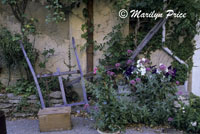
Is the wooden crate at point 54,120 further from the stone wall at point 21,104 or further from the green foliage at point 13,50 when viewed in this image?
the green foliage at point 13,50

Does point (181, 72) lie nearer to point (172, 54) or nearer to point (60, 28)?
point (172, 54)

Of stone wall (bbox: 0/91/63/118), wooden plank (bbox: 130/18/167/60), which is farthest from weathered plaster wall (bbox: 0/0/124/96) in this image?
stone wall (bbox: 0/91/63/118)

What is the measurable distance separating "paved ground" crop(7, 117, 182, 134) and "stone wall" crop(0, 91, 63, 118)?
21cm

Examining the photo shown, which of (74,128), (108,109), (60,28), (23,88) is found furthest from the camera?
(60,28)

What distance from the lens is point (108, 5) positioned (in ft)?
14.1

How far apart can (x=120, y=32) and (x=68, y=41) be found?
1169mm

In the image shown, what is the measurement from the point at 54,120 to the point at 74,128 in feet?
1.20

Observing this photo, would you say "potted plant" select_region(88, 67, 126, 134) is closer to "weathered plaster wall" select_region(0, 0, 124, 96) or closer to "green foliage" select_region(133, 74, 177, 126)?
"green foliage" select_region(133, 74, 177, 126)

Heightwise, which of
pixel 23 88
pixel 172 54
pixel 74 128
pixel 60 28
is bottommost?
pixel 74 128

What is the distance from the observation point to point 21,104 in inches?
147

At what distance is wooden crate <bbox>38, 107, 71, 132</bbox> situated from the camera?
118 inches

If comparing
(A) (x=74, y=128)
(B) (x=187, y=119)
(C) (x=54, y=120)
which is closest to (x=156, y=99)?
(B) (x=187, y=119)

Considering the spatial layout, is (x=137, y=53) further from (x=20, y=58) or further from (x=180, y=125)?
(x=20, y=58)

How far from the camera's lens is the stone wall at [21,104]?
3.73 m
